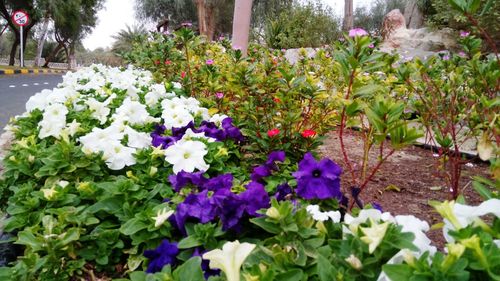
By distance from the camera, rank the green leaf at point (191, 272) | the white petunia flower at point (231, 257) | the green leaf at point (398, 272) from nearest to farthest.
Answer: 1. the green leaf at point (398, 272)
2. the white petunia flower at point (231, 257)
3. the green leaf at point (191, 272)

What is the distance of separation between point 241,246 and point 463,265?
1.25 ft

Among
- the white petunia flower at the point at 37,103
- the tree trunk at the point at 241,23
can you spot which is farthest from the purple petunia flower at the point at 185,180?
the tree trunk at the point at 241,23

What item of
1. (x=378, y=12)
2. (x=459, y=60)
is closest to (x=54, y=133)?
(x=459, y=60)

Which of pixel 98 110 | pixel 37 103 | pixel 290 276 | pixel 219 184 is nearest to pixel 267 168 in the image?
pixel 219 184

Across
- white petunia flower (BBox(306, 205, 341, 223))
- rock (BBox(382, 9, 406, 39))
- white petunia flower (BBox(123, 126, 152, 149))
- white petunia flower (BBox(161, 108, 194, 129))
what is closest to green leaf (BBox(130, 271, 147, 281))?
white petunia flower (BBox(306, 205, 341, 223))

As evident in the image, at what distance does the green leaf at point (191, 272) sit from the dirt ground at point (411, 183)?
131 centimetres

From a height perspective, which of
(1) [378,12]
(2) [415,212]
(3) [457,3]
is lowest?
(2) [415,212]

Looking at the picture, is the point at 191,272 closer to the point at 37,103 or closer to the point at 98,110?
the point at 98,110

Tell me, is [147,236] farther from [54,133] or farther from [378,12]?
[378,12]

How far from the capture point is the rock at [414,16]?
1733 cm

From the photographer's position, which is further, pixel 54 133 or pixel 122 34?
pixel 122 34

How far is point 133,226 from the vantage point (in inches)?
54.5

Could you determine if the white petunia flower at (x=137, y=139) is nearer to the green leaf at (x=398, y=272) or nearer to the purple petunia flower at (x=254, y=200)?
the purple petunia flower at (x=254, y=200)

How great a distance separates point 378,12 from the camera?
24344 millimetres
